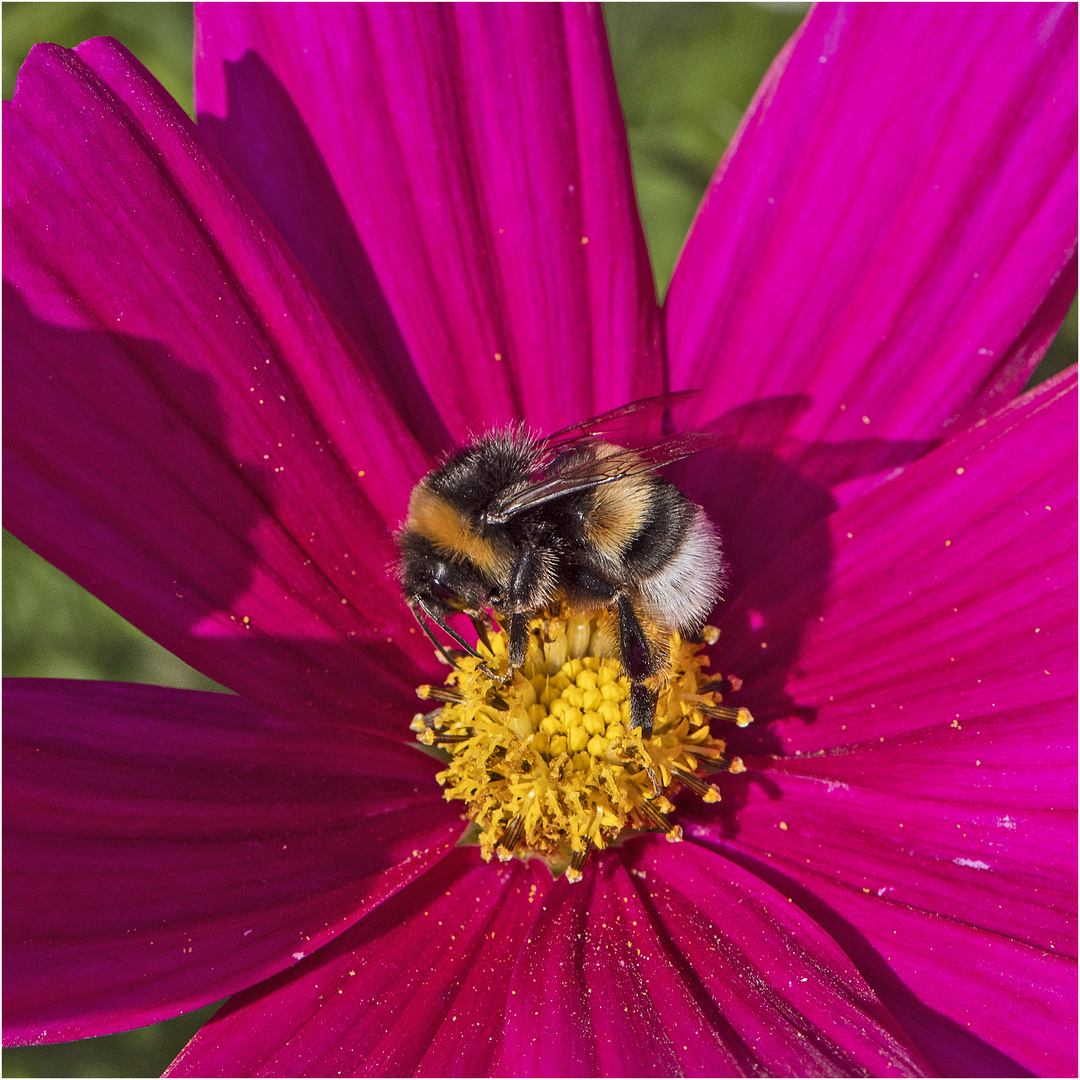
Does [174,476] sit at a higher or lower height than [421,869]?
higher

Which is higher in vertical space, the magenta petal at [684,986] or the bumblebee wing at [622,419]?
the bumblebee wing at [622,419]

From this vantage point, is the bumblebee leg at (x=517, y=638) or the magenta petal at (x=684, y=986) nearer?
the magenta petal at (x=684, y=986)

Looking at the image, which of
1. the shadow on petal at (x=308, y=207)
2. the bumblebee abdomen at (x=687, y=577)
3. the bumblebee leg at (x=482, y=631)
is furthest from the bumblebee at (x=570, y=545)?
the shadow on petal at (x=308, y=207)

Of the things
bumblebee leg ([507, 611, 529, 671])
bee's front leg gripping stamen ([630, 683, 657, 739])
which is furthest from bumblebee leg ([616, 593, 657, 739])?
bumblebee leg ([507, 611, 529, 671])

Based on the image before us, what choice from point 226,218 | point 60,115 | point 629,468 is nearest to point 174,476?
point 226,218

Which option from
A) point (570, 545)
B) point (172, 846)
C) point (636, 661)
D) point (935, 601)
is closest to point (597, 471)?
point (570, 545)

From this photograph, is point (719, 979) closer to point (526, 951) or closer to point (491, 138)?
point (526, 951)

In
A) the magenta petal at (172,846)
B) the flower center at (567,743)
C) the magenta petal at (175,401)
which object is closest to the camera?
the magenta petal at (172,846)

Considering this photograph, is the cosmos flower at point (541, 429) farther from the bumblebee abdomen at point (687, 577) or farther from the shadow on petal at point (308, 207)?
the bumblebee abdomen at point (687, 577)
